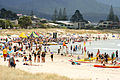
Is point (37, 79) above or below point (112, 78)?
above

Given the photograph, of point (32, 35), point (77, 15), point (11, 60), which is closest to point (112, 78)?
point (11, 60)

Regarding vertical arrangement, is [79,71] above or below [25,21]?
below

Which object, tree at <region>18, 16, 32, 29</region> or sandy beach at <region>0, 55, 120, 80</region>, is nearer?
sandy beach at <region>0, 55, 120, 80</region>

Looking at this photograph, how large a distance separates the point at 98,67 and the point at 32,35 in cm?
2276

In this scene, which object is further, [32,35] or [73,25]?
[73,25]

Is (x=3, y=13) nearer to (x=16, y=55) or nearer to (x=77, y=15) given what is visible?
(x=77, y=15)

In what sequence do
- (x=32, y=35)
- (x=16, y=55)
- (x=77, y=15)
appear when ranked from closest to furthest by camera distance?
(x=16, y=55)
(x=32, y=35)
(x=77, y=15)

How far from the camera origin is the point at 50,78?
9062mm

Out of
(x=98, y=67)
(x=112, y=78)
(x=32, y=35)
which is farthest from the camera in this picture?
(x=32, y=35)

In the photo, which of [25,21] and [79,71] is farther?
[25,21]

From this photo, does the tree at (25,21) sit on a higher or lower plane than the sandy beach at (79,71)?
higher

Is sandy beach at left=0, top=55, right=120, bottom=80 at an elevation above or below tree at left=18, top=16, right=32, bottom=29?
below

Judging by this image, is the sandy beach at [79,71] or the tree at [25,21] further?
the tree at [25,21]

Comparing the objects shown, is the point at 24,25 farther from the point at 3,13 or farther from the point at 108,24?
the point at 3,13
